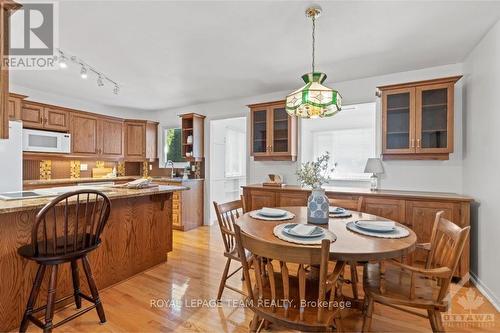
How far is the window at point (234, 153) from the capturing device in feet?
18.7

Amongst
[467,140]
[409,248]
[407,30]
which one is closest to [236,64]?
[407,30]

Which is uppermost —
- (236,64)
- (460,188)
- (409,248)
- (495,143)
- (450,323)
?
(236,64)

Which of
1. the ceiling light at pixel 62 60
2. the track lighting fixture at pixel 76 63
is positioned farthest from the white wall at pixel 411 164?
the ceiling light at pixel 62 60

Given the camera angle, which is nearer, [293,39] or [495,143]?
[495,143]

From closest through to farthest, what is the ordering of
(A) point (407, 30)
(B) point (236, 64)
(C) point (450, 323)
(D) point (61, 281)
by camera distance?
(C) point (450, 323)
(D) point (61, 281)
(A) point (407, 30)
(B) point (236, 64)

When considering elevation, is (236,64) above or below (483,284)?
above

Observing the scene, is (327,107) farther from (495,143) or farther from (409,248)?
(495,143)

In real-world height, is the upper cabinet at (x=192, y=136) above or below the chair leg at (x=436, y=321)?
above

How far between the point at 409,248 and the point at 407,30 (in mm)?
2021

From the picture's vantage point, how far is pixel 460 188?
3.01m

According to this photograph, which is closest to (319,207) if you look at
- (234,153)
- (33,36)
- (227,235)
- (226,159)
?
(227,235)

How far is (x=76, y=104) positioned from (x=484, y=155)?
20.3ft

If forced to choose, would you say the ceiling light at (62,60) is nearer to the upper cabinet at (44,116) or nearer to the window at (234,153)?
the upper cabinet at (44,116)

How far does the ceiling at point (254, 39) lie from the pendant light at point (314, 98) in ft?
1.32
